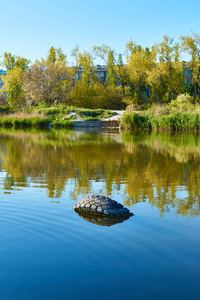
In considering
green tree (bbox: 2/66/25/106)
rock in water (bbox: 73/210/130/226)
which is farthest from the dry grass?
rock in water (bbox: 73/210/130/226)

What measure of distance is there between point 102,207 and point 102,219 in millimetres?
224

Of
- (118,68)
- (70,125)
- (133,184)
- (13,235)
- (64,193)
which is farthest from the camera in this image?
(118,68)

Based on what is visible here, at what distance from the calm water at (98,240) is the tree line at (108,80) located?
4088 cm

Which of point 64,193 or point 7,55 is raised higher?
point 7,55

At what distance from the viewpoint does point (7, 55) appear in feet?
191

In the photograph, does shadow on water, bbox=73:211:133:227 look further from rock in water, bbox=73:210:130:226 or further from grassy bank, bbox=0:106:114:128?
grassy bank, bbox=0:106:114:128

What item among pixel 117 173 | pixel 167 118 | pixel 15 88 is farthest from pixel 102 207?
pixel 15 88

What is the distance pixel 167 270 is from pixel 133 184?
4483 mm

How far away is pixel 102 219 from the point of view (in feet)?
18.6

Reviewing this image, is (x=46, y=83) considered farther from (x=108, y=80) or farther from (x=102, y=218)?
(x=102, y=218)

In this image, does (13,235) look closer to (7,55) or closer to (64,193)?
(64,193)

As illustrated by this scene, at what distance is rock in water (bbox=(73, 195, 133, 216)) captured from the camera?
5.81 meters

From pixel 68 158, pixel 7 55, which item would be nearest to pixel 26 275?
pixel 68 158

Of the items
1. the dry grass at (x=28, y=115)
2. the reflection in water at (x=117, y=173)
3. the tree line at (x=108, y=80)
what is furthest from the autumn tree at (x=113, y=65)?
the reflection in water at (x=117, y=173)
